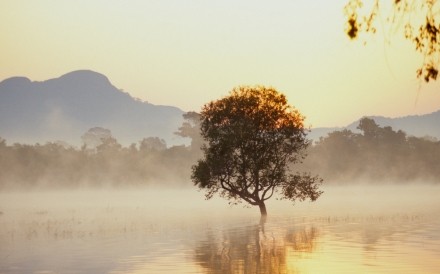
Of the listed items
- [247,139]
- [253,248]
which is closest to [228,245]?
[253,248]

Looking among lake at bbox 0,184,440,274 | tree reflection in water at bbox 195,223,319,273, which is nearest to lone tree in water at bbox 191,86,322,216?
lake at bbox 0,184,440,274

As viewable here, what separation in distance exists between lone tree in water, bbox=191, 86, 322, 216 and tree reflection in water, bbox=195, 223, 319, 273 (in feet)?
31.9

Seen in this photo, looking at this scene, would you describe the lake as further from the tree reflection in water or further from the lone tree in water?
the lone tree in water

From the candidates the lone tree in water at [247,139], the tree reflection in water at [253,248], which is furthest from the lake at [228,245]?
the lone tree in water at [247,139]

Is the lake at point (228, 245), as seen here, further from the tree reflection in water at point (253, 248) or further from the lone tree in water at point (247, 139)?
the lone tree in water at point (247, 139)

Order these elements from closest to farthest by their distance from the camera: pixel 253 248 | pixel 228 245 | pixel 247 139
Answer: pixel 253 248 → pixel 228 245 → pixel 247 139

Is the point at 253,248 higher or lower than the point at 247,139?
lower

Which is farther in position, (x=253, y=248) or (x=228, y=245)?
(x=228, y=245)

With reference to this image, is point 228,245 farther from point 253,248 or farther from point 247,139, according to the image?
point 247,139

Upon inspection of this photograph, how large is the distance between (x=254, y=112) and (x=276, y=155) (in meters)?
4.68

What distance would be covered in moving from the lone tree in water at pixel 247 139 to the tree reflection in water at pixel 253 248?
9.73m

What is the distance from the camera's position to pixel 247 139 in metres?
78.4

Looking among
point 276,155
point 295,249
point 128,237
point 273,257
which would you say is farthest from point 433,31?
point 276,155

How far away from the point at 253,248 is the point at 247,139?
2869cm
